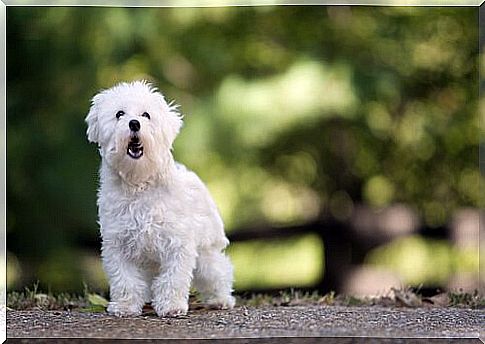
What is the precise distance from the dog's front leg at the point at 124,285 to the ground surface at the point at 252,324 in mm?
Result: 79

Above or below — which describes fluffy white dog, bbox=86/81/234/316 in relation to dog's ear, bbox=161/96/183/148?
below

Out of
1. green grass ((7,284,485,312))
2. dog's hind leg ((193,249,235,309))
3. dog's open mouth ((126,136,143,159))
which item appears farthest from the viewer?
green grass ((7,284,485,312))

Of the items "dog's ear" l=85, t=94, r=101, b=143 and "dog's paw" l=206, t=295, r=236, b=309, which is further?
"dog's paw" l=206, t=295, r=236, b=309

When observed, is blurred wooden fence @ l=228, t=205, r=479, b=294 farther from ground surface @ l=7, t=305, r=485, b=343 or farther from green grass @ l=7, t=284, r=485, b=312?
ground surface @ l=7, t=305, r=485, b=343

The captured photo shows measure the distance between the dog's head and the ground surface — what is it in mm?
871

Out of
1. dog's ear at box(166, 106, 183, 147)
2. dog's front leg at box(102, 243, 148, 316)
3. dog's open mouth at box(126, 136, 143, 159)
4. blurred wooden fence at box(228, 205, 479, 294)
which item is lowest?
dog's front leg at box(102, 243, 148, 316)

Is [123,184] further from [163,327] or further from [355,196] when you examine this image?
[355,196]

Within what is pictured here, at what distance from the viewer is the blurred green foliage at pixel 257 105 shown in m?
6.59

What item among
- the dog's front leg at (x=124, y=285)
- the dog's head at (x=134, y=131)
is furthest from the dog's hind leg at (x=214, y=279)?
the dog's head at (x=134, y=131)

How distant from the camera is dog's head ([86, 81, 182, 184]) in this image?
556 centimetres

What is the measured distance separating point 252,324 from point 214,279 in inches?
19.3

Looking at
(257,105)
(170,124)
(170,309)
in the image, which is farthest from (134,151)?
(257,105)

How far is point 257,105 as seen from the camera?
267 inches

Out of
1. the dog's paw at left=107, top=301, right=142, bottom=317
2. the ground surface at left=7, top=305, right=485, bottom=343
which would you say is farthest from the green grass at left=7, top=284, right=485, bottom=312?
the dog's paw at left=107, top=301, right=142, bottom=317
